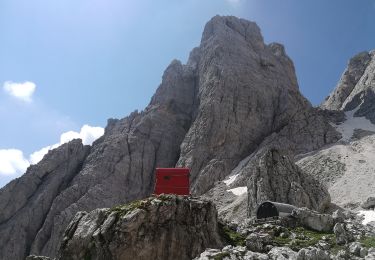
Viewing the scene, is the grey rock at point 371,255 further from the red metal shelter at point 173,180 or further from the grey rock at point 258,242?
the red metal shelter at point 173,180

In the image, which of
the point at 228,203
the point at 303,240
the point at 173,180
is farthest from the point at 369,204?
the point at 303,240

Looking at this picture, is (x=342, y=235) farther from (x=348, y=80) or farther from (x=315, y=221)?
(x=348, y=80)

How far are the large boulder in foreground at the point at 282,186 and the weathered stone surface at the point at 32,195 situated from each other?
49.4m

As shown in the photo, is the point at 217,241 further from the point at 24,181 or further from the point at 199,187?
the point at 24,181

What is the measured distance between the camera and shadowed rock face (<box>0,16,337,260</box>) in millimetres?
92688

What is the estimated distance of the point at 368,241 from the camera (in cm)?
2862

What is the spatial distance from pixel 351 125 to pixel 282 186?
6249 centimetres

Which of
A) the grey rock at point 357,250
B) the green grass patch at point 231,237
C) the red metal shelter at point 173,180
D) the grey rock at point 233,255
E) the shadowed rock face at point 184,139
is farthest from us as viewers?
the shadowed rock face at point 184,139

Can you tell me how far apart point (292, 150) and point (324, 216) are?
61.8 meters

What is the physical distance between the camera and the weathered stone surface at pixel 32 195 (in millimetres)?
89625

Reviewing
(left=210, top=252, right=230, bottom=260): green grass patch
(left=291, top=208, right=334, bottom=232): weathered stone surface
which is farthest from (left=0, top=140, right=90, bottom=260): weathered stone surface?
(left=210, top=252, right=230, bottom=260): green grass patch

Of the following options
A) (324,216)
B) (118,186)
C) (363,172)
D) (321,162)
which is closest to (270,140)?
(321,162)

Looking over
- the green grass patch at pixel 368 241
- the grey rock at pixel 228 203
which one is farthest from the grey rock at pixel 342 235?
the grey rock at pixel 228 203

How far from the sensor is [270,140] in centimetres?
10125
